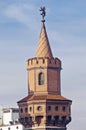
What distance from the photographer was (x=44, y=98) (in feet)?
254

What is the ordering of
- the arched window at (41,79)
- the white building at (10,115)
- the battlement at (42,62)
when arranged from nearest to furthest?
1. the arched window at (41,79)
2. the battlement at (42,62)
3. the white building at (10,115)

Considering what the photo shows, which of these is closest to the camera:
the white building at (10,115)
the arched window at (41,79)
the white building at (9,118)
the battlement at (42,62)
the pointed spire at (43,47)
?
the arched window at (41,79)

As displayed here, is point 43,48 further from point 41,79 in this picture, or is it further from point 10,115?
point 10,115

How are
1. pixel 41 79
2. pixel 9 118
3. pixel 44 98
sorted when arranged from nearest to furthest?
pixel 44 98 → pixel 41 79 → pixel 9 118

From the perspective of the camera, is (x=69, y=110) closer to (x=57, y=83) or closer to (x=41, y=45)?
A: (x=57, y=83)

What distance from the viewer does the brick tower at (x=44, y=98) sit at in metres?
77.6

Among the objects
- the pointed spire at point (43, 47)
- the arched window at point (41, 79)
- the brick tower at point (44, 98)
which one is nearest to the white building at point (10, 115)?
the brick tower at point (44, 98)

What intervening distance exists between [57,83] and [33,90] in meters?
3.11

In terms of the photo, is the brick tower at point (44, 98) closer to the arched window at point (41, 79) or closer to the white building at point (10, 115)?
the arched window at point (41, 79)

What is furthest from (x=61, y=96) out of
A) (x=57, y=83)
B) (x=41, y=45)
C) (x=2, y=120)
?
(x=2, y=120)

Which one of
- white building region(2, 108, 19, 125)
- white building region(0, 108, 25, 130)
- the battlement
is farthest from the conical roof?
white building region(2, 108, 19, 125)

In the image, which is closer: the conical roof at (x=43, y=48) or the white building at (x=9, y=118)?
the conical roof at (x=43, y=48)

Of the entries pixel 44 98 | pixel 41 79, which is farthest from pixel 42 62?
pixel 44 98

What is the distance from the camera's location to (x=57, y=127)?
78438 mm
